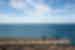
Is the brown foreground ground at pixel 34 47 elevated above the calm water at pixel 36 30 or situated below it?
below

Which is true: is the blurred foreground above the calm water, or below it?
below

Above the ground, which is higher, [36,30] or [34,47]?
[36,30]

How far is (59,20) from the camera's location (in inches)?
46.6

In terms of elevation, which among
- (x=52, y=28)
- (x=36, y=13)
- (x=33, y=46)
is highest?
(x=36, y=13)

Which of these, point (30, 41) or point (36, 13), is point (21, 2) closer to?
point (36, 13)

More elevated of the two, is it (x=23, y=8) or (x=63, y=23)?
(x=23, y=8)

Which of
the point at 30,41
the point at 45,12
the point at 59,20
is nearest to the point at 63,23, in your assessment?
the point at 59,20

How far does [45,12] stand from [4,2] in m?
0.28

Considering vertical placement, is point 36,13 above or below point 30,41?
above

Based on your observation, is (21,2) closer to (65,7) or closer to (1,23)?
(1,23)

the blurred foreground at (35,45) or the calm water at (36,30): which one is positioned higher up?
the calm water at (36,30)

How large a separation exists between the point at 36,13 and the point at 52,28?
0.15 meters

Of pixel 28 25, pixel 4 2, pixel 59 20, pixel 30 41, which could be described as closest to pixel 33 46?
pixel 30 41

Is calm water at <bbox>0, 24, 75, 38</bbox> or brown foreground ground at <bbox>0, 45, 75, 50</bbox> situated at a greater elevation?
calm water at <bbox>0, 24, 75, 38</bbox>
